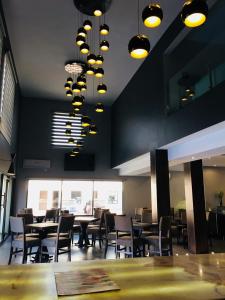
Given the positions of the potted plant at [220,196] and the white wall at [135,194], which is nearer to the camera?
the white wall at [135,194]

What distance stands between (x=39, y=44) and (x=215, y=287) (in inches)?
257

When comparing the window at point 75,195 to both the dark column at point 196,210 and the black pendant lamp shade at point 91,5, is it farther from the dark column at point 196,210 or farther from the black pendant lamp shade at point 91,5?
the black pendant lamp shade at point 91,5

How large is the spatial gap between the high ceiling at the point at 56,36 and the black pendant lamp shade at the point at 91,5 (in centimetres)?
28

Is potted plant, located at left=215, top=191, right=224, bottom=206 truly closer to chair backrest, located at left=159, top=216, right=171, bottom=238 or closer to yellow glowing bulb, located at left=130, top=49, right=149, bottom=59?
chair backrest, located at left=159, top=216, right=171, bottom=238

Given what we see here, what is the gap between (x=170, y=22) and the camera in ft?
18.7

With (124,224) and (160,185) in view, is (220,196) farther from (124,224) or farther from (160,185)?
(124,224)

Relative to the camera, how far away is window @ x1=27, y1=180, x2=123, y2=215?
9891 millimetres

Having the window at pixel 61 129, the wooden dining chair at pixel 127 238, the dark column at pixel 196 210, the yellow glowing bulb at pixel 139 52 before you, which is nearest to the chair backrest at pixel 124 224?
the wooden dining chair at pixel 127 238

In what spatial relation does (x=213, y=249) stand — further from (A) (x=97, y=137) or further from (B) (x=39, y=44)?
(B) (x=39, y=44)

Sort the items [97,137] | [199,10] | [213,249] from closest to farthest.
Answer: [199,10] → [213,249] → [97,137]

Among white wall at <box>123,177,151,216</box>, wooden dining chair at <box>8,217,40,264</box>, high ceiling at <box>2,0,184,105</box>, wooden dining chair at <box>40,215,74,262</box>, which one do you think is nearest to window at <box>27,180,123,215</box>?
white wall at <box>123,177,151,216</box>

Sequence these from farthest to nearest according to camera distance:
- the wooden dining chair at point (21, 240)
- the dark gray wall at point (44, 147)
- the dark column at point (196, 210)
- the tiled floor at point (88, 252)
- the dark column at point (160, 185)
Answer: the dark gray wall at point (44, 147), the dark column at point (196, 210), the dark column at point (160, 185), the tiled floor at point (88, 252), the wooden dining chair at point (21, 240)

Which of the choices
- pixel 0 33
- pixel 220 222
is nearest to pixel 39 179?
pixel 0 33

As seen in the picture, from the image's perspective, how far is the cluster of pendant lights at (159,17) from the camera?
7.21 feet
